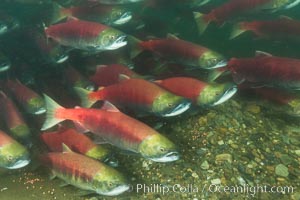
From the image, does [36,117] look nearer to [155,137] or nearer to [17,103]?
[17,103]

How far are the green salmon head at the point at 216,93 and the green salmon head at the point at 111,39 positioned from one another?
1.64m

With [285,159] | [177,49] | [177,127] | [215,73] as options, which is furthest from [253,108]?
[177,49]

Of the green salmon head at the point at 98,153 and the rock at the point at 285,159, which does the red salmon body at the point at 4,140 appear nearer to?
the green salmon head at the point at 98,153

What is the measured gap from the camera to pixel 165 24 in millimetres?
9984

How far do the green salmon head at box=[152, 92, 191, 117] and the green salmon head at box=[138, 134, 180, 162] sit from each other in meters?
0.65

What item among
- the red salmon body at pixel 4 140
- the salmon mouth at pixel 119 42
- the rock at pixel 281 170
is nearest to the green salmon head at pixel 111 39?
the salmon mouth at pixel 119 42

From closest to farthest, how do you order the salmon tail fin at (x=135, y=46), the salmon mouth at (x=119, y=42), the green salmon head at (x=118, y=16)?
1. the salmon mouth at (x=119, y=42)
2. the salmon tail fin at (x=135, y=46)
3. the green salmon head at (x=118, y=16)

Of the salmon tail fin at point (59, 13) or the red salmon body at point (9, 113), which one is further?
the salmon tail fin at point (59, 13)

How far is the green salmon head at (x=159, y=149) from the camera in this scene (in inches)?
145

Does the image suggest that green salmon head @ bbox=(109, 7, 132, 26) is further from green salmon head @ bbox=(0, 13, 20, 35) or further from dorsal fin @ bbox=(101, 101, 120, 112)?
dorsal fin @ bbox=(101, 101, 120, 112)

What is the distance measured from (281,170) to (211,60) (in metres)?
2.11

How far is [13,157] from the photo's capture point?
4.00m

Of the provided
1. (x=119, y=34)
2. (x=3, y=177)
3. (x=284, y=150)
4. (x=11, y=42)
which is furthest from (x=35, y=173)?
(x=11, y=42)

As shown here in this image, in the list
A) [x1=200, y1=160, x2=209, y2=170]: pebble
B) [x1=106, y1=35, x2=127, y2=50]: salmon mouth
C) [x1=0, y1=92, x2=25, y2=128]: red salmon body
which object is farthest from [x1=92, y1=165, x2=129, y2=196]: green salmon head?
[x1=106, y1=35, x2=127, y2=50]: salmon mouth
